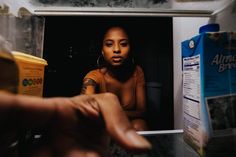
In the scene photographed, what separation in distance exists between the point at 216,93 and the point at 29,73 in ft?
1.36

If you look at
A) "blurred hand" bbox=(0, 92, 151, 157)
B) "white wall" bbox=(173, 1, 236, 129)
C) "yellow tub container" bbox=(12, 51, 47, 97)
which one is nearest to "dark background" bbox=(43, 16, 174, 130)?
"white wall" bbox=(173, 1, 236, 129)

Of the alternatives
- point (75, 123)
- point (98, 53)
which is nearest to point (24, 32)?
point (98, 53)

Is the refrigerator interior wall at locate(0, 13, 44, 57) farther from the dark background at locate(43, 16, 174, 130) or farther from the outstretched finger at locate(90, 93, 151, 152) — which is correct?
the outstretched finger at locate(90, 93, 151, 152)

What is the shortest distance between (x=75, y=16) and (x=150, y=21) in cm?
27

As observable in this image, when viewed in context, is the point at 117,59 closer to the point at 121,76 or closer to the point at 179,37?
the point at 121,76

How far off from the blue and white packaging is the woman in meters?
0.27

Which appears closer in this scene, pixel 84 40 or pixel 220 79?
pixel 220 79

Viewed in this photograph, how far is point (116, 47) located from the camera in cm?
72

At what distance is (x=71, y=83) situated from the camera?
72cm

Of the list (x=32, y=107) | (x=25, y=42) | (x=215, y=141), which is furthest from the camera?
(x=25, y=42)

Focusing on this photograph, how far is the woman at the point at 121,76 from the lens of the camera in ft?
2.35

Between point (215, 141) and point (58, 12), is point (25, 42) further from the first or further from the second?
point (215, 141)

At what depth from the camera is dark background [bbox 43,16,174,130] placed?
720 mm

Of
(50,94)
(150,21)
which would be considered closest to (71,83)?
(50,94)
